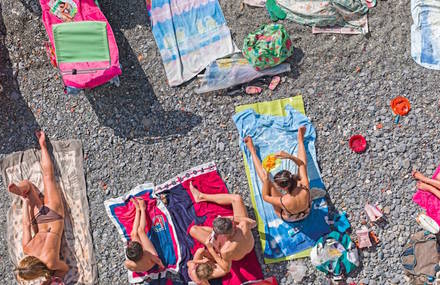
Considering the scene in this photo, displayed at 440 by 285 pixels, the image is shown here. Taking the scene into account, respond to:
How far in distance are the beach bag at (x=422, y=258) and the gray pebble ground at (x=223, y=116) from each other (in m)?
0.16

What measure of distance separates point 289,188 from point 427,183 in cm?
209

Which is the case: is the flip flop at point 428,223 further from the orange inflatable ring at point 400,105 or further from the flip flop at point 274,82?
the flip flop at point 274,82

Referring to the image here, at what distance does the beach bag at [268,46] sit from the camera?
7727 millimetres

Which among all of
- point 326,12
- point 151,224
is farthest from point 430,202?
point 151,224

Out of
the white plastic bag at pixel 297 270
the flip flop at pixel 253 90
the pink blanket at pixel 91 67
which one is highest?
the pink blanket at pixel 91 67

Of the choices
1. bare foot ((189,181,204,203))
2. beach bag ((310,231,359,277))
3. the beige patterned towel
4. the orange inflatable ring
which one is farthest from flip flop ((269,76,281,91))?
the beige patterned towel

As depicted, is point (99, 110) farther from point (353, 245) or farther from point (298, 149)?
point (353, 245)

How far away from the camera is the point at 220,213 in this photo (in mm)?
7898

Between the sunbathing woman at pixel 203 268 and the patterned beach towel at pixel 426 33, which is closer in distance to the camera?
the sunbathing woman at pixel 203 268

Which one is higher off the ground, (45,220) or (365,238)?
(45,220)

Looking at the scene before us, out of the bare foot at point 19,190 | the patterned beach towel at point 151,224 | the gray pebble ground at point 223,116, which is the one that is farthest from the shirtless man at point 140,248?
the bare foot at point 19,190

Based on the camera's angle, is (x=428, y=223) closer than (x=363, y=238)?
Yes

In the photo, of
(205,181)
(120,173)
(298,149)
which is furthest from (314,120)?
(120,173)

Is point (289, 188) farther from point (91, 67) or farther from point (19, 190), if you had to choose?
point (19, 190)
